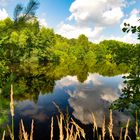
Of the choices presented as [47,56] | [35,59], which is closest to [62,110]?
[35,59]

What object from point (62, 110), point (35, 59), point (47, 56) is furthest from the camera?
point (47, 56)

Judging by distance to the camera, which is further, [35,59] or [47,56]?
[47,56]

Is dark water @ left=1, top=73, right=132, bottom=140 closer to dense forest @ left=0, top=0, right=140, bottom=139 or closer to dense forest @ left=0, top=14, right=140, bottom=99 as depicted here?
dense forest @ left=0, top=0, right=140, bottom=139

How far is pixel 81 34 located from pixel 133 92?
15862cm

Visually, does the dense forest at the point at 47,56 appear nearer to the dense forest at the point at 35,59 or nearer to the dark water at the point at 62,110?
the dense forest at the point at 35,59

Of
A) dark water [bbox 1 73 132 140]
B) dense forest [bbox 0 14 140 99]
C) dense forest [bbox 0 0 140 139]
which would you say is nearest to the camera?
dense forest [bbox 0 0 140 139]

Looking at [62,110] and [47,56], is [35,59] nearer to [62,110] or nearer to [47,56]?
[47,56]

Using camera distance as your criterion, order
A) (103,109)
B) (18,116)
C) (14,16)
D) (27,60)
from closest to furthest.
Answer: (14,16), (18,116), (103,109), (27,60)

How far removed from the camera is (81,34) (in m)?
168

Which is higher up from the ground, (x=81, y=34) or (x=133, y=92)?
(x=81, y=34)

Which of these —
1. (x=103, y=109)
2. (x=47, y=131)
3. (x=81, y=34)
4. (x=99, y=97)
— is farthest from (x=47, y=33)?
(x=47, y=131)

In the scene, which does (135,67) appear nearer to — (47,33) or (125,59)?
(125,59)

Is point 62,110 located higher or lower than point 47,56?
lower

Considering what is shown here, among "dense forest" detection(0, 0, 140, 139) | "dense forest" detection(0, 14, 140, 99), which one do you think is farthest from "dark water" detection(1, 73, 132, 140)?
"dense forest" detection(0, 14, 140, 99)
